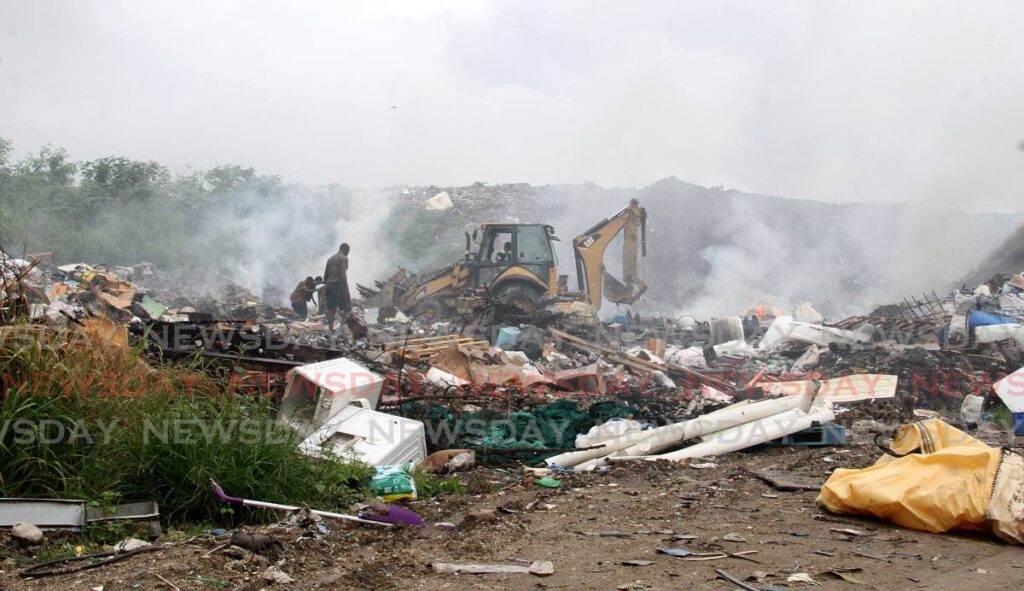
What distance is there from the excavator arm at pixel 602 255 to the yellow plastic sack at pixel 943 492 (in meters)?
11.7

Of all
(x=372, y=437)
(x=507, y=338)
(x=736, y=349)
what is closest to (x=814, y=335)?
(x=736, y=349)

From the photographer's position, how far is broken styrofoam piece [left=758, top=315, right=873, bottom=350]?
12180 millimetres

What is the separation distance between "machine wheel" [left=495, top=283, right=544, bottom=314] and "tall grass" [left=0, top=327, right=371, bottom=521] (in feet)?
28.7

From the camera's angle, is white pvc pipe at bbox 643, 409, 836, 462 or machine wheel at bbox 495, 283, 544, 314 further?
machine wheel at bbox 495, 283, 544, 314

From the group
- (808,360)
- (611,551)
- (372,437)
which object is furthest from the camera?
(808,360)

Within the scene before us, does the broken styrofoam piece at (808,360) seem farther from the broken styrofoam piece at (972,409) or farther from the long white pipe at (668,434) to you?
the long white pipe at (668,434)

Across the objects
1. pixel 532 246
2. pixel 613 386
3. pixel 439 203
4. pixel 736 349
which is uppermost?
pixel 439 203

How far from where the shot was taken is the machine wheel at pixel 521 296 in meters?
13.7

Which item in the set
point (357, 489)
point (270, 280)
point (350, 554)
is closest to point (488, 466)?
point (357, 489)

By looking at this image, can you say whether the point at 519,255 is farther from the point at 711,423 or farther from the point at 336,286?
the point at 711,423

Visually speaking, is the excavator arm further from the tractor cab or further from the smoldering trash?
the smoldering trash

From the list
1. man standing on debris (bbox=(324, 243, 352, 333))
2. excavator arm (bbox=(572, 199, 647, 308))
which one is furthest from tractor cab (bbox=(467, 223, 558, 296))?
man standing on debris (bbox=(324, 243, 352, 333))

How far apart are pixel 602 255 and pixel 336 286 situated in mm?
5319

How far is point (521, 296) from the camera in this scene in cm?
1422
